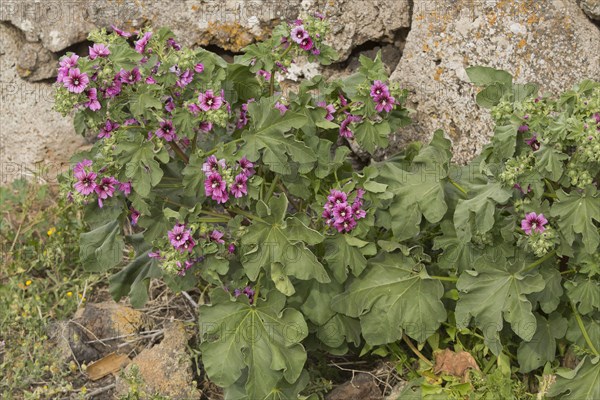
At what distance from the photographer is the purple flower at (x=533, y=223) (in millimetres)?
4246

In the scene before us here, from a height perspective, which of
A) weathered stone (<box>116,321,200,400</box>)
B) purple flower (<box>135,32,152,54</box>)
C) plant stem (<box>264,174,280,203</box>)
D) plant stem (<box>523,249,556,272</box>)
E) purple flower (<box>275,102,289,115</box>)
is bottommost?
weathered stone (<box>116,321,200,400</box>)

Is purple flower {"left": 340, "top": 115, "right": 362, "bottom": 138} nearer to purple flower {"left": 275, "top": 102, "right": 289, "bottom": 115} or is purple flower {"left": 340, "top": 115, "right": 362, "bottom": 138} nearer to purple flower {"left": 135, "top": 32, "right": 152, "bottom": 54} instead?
purple flower {"left": 275, "top": 102, "right": 289, "bottom": 115}

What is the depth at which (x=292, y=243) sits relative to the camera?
4.39 metres

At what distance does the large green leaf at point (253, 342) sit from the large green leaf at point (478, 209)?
0.89m

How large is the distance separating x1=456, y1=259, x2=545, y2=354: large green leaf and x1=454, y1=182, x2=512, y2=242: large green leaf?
0.18m

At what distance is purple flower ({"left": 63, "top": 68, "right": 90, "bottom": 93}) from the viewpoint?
13.9 feet

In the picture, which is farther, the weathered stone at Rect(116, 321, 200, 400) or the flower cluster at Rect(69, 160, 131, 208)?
the weathered stone at Rect(116, 321, 200, 400)

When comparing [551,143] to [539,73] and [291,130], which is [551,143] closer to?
[539,73]

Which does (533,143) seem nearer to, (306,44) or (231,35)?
(306,44)

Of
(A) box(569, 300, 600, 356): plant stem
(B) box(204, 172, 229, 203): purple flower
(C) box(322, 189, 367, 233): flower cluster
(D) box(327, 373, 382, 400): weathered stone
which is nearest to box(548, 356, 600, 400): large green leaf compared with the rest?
(A) box(569, 300, 600, 356): plant stem

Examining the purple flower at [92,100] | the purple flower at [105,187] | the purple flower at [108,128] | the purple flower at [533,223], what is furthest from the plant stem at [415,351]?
the purple flower at [92,100]

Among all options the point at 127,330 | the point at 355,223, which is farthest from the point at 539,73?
the point at 127,330

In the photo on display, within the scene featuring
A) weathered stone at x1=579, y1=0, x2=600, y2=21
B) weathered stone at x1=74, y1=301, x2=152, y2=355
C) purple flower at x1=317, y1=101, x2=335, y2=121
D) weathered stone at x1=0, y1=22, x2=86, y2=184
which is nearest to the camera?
purple flower at x1=317, y1=101, x2=335, y2=121

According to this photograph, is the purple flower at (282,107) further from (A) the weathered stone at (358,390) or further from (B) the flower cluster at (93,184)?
(A) the weathered stone at (358,390)
